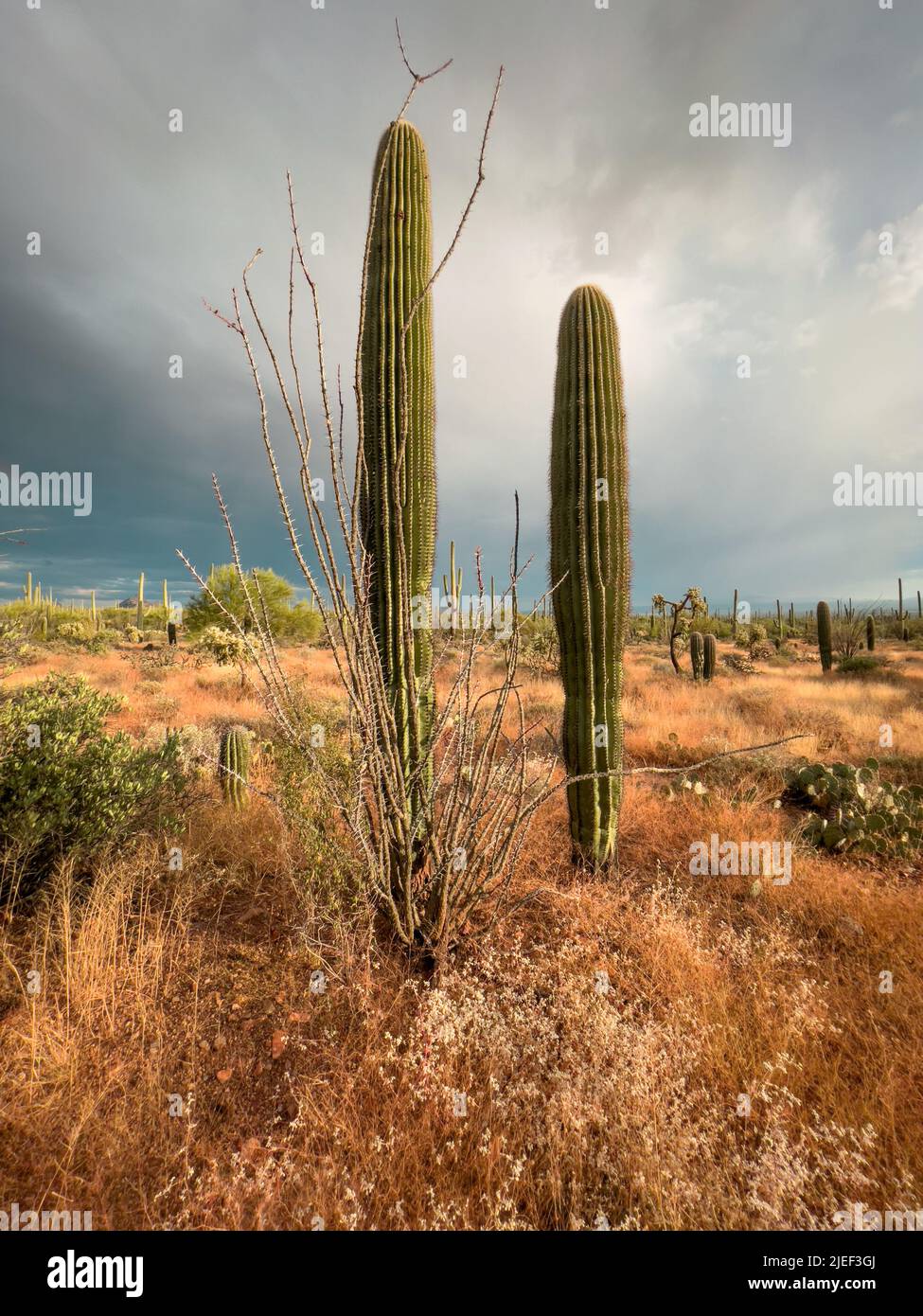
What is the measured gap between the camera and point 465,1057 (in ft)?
6.23

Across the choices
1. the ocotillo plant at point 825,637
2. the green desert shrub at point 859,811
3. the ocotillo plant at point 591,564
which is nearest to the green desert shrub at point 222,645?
the ocotillo plant at point 591,564

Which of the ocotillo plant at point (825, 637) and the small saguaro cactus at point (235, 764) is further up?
the ocotillo plant at point (825, 637)

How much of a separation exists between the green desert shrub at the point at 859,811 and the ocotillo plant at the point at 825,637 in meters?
11.7

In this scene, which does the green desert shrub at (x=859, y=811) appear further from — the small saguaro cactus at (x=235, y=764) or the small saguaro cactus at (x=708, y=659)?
the small saguaro cactus at (x=708, y=659)

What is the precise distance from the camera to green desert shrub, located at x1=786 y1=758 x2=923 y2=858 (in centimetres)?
370

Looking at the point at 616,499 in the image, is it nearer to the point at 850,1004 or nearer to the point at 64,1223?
the point at 850,1004

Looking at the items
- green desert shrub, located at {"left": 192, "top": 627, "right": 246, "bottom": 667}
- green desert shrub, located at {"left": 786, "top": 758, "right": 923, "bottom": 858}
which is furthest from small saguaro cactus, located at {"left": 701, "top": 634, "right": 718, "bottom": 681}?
green desert shrub, located at {"left": 192, "top": 627, "right": 246, "bottom": 667}

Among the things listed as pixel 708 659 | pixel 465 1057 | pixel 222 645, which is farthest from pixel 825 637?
pixel 465 1057

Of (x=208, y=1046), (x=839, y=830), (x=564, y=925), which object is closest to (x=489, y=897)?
(x=564, y=925)

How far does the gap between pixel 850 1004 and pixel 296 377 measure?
11.3ft

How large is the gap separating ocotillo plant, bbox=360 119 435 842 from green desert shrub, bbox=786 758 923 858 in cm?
323

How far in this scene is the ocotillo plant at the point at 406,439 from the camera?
2.80m

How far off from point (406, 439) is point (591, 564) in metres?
1.55

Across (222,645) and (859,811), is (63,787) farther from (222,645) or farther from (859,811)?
(222,645)
